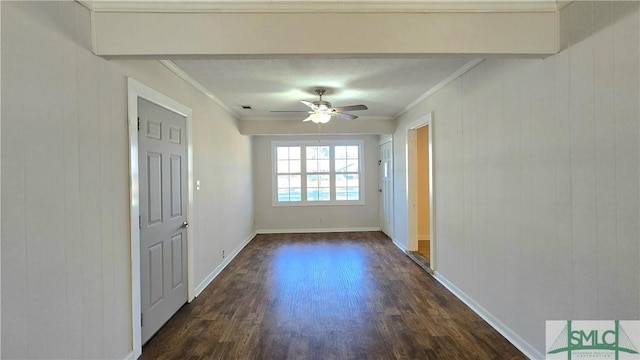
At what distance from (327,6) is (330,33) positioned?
0.53ft

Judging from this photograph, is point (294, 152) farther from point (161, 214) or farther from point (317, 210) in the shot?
point (161, 214)

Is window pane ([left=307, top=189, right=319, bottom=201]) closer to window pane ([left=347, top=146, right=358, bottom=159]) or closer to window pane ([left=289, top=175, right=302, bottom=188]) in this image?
window pane ([left=289, top=175, right=302, bottom=188])

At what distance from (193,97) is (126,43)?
148 cm

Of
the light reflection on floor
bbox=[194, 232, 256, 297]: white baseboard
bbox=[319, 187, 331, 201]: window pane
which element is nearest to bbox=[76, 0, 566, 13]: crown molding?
the light reflection on floor

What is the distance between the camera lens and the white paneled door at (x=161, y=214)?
235 centimetres

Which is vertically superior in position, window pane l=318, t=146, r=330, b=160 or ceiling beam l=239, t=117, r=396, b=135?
ceiling beam l=239, t=117, r=396, b=135

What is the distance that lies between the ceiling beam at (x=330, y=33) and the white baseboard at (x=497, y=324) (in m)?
2.06

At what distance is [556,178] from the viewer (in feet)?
6.28

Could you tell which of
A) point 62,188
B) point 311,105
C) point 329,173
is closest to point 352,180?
point 329,173

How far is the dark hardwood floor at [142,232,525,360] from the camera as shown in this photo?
227 cm

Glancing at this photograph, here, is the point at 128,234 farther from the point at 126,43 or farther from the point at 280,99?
the point at 280,99

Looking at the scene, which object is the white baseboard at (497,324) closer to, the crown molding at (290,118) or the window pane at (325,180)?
the crown molding at (290,118)

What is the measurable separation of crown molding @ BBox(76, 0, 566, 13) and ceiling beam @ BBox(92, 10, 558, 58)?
2cm

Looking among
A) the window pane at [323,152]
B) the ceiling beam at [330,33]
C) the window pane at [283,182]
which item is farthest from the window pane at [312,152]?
the ceiling beam at [330,33]
